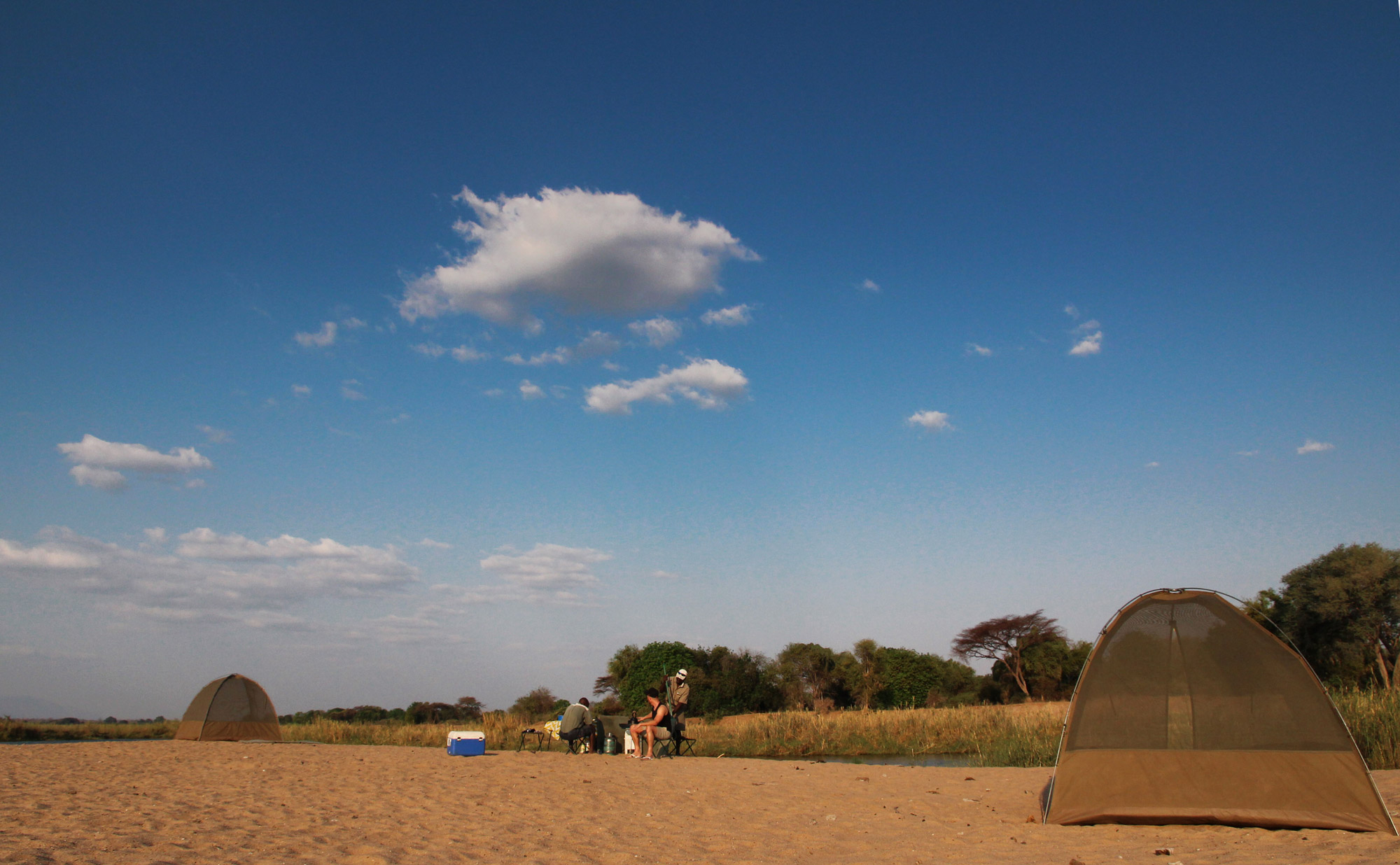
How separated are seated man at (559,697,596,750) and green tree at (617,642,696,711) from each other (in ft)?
71.8

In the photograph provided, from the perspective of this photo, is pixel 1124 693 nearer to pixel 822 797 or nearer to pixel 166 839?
pixel 822 797

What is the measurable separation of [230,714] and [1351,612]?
31.1m

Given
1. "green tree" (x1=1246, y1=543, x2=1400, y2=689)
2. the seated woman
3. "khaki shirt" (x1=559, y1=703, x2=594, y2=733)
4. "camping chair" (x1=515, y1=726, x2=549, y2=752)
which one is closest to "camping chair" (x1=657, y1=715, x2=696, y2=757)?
the seated woman

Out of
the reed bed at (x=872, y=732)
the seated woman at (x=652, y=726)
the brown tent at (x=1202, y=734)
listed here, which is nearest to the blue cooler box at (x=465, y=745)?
the seated woman at (x=652, y=726)

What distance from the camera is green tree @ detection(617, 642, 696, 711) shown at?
126 feet

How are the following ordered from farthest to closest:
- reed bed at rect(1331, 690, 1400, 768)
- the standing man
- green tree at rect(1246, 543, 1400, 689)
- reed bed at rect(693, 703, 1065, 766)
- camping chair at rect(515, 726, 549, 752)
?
green tree at rect(1246, 543, 1400, 689) → reed bed at rect(693, 703, 1065, 766) → camping chair at rect(515, 726, 549, 752) → the standing man → reed bed at rect(1331, 690, 1400, 768)

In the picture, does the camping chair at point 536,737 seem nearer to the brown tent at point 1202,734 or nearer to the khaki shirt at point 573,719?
the khaki shirt at point 573,719

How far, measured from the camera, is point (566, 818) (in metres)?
8.64

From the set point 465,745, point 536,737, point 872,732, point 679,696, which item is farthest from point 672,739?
point 536,737

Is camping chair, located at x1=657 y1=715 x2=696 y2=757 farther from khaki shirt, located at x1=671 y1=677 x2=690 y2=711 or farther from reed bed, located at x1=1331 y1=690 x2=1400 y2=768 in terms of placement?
reed bed, located at x1=1331 y1=690 x2=1400 y2=768

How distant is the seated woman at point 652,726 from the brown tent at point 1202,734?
8.32m

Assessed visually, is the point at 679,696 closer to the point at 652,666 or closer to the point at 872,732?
the point at 872,732

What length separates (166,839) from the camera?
690 cm

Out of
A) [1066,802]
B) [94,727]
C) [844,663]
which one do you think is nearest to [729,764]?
[1066,802]
